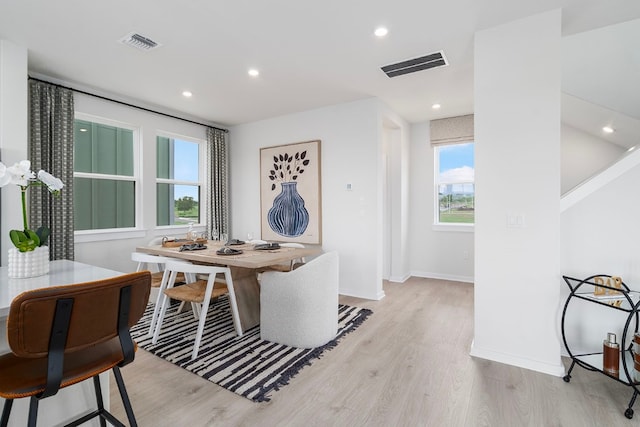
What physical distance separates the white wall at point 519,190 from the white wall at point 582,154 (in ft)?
6.72

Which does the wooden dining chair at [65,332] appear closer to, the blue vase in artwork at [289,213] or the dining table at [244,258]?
the dining table at [244,258]

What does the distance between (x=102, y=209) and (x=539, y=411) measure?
4.68 meters

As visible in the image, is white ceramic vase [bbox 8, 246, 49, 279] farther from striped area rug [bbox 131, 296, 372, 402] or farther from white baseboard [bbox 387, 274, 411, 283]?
white baseboard [bbox 387, 274, 411, 283]

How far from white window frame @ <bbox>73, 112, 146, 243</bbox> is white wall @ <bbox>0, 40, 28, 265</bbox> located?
817 mm

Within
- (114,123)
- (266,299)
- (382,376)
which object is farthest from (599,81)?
(114,123)

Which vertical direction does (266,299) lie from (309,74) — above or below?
below

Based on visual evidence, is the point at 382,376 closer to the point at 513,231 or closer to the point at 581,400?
the point at 581,400

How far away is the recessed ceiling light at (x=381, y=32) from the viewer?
2.44 metres

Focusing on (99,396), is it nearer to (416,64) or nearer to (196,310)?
(196,310)

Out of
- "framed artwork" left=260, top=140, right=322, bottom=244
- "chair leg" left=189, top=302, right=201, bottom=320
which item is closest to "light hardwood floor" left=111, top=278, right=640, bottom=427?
"chair leg" left=189, top=302, right=201, bottom=320

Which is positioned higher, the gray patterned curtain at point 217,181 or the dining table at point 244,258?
the gray patterned curtain at point 217,181

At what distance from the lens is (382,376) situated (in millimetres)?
2137

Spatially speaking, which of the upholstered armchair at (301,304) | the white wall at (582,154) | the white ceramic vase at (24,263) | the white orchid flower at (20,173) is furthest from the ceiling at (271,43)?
the upholstered armchair at (301,304)

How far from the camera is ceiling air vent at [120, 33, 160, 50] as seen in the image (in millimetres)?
2527
